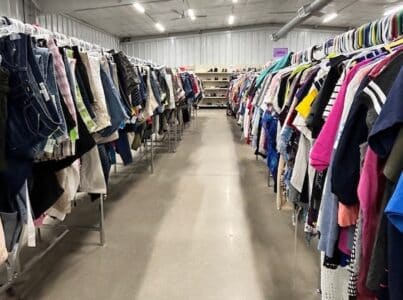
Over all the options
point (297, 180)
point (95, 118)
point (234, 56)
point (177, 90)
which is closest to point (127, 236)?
point (95, 118)

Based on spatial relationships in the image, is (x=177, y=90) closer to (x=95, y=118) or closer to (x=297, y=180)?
(x=95, y=118)

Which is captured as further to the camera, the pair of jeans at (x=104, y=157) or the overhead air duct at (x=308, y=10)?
the overhead air duct at (x=308, y=10)

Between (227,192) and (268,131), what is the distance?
60.1 inches

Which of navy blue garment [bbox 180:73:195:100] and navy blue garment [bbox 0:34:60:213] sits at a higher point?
navy blue garment [bbox 180:73:195:100]

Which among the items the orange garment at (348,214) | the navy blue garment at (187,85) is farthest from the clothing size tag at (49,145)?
the navy blue garment at (187,85)

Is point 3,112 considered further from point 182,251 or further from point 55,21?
point 55,21

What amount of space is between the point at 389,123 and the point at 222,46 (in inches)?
641

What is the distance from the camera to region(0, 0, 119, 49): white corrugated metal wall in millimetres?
8039

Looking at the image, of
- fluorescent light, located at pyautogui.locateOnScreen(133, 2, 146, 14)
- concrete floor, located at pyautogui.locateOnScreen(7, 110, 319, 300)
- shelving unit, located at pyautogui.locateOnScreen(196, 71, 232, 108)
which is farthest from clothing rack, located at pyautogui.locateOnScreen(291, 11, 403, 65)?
shelving unit, located at pyautogui.locateOnScreen(196, 71, 232, 108)

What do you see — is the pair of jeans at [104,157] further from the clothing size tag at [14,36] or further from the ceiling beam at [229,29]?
the ceiling beam at [229,29]

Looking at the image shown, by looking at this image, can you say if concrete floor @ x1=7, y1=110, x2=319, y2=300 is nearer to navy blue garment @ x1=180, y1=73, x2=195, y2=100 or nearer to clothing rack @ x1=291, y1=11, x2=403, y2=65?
clothing rack @ x1=291, y1=11, x2=403, y2=65

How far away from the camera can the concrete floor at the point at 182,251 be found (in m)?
2.29

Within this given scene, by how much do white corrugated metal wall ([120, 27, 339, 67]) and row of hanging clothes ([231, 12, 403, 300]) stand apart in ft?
48.7

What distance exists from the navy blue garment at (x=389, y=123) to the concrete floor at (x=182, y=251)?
1529 millimetres
